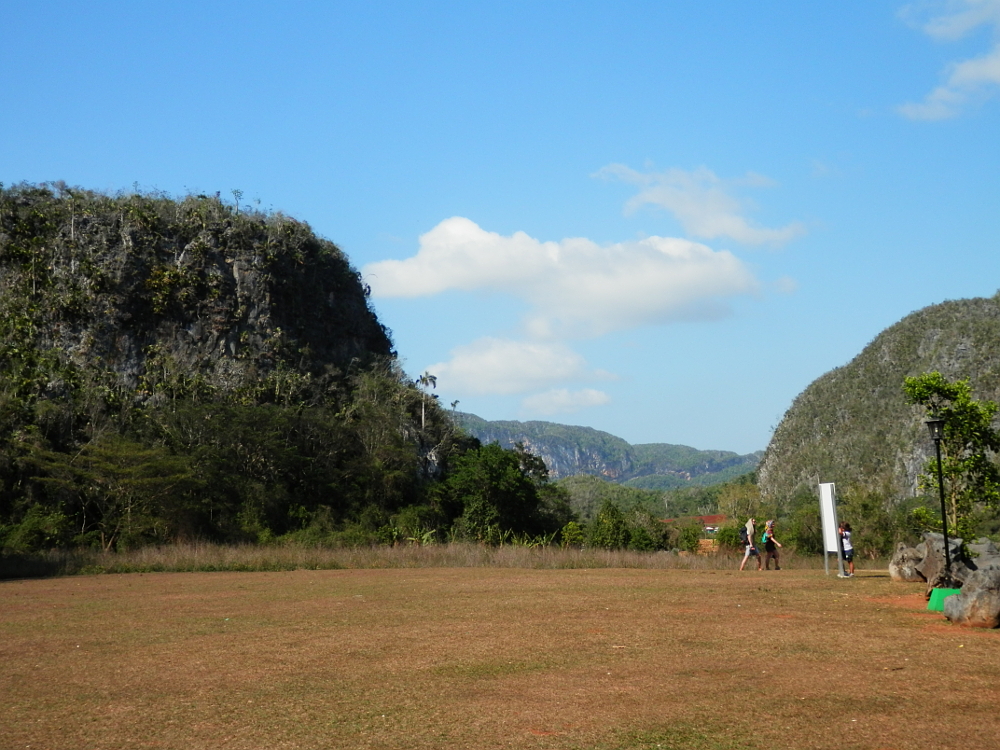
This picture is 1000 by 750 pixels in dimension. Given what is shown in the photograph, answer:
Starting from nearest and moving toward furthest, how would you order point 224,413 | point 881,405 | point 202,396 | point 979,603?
point 979,603
point 224,413
point 202,396
point 881,405

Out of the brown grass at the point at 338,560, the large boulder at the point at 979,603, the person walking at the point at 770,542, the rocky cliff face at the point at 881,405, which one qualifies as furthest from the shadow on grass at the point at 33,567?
the rocky cliff face at the point at 881,405

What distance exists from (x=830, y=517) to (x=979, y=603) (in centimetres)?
842

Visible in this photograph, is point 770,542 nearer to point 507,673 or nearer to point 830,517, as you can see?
point 830,517

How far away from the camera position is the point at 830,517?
20.8 m

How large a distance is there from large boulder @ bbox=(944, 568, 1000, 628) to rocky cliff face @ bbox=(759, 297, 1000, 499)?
71.4 metres

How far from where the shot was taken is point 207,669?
10500 millimetres

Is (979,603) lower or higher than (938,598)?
higher

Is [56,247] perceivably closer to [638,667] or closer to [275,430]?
[275,430]

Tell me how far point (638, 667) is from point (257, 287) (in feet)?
173

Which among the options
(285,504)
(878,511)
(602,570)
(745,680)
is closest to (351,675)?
(745,680)

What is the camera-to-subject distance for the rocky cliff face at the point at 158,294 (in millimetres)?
52875

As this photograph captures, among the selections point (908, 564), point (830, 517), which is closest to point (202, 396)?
point (830, 517)

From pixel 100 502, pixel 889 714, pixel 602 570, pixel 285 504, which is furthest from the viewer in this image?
pixel 285 504

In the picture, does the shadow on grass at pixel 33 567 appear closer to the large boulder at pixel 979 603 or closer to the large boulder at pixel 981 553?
the large boulder at pixel 981 553
